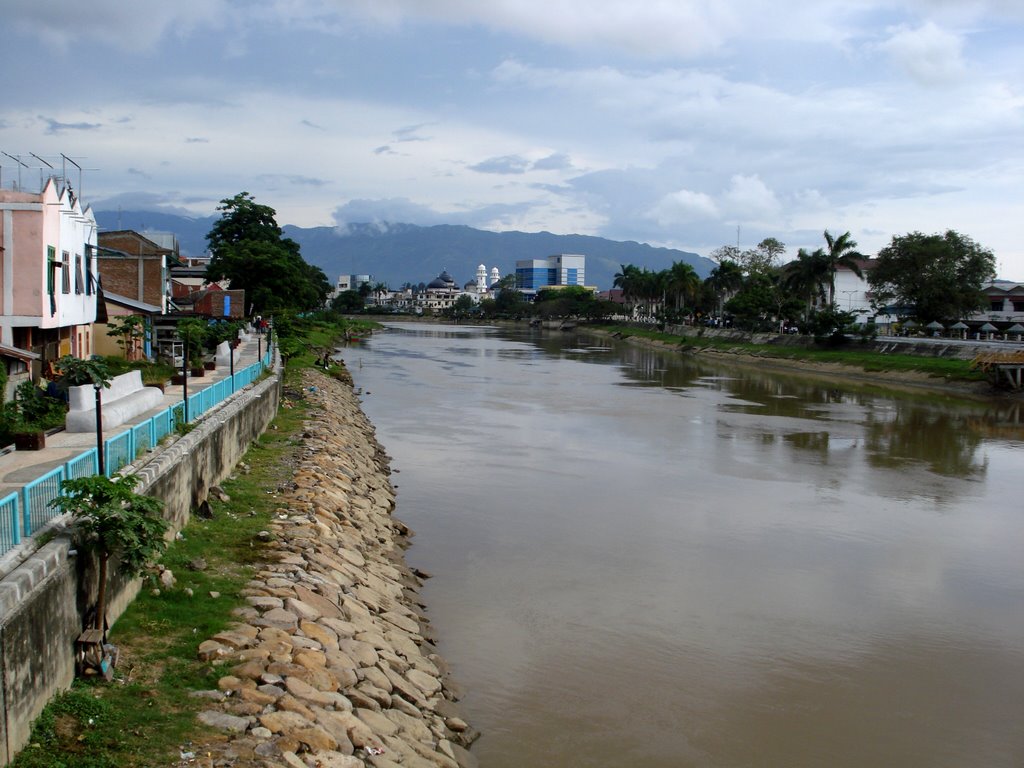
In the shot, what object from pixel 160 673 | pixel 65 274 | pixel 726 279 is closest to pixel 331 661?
pixel 160 673

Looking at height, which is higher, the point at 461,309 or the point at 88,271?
the point at 461,309

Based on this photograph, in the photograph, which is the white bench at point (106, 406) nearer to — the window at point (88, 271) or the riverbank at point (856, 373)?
the window at point (88, 271)

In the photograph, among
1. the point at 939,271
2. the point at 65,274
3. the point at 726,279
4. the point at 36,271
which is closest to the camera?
the point at 36,271

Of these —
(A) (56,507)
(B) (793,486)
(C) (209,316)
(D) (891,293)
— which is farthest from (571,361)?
(A) (56,507)

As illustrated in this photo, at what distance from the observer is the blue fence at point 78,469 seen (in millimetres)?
8484

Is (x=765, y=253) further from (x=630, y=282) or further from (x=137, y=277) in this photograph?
(x=137, y=277)

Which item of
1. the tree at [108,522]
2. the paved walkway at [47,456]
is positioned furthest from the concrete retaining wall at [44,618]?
the paved walkway at [47,456]

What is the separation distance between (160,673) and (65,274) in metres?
19.7

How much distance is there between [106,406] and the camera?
1659 cm

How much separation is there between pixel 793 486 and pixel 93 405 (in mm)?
18841

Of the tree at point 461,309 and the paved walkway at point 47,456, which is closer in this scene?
the paved walkway at point 47,456

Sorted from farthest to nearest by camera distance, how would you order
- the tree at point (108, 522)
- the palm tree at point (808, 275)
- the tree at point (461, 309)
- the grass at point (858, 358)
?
1. the tree at point (461, 309)
2. the palm tree at point (808, 275)
3. the grass at point (858, 358)
4. the tree at point (108, 522)

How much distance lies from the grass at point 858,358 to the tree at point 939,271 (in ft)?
26.0

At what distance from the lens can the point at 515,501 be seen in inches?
A: 868
